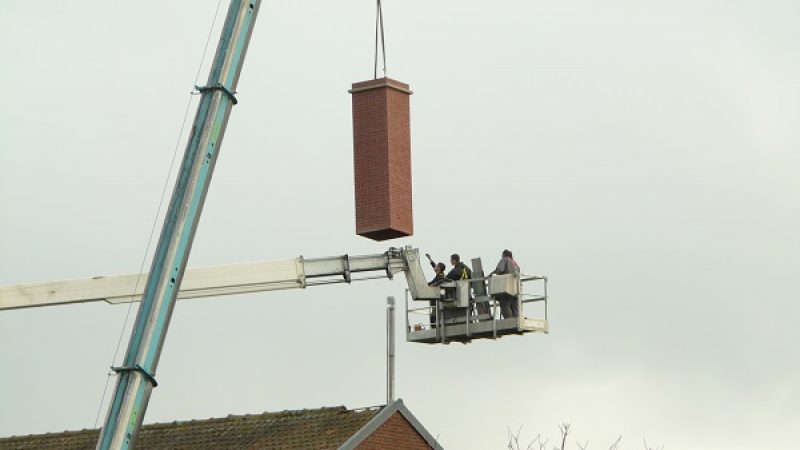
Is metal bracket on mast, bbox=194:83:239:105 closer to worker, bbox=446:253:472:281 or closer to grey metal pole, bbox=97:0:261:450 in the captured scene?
grey metal pole, bbox=97:0:261:450

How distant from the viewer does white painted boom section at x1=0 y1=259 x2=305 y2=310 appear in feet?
154

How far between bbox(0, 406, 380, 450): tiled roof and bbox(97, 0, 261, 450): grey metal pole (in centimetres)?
674

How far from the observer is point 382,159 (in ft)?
147

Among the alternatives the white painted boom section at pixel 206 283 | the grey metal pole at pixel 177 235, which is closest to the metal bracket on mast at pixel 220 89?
the grey metal pole at pixel 177 235

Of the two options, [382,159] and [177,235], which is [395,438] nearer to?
[382,159]

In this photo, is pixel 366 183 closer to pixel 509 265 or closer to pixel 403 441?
pixel 509 265

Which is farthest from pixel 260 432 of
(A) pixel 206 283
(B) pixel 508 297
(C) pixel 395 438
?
(B) pixel 508 297

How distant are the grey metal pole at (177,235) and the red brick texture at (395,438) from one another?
7280 mm

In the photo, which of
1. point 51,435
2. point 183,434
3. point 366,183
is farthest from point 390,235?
point 51,435

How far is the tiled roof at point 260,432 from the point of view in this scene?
48.6 m

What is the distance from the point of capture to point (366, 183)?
148 feet

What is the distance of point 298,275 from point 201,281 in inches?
77.2

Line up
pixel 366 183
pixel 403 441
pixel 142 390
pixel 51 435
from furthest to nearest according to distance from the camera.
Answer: pixel 51 435
pixel 403 441
pixel 366 183
pixel 142 390

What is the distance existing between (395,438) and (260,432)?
284cm
